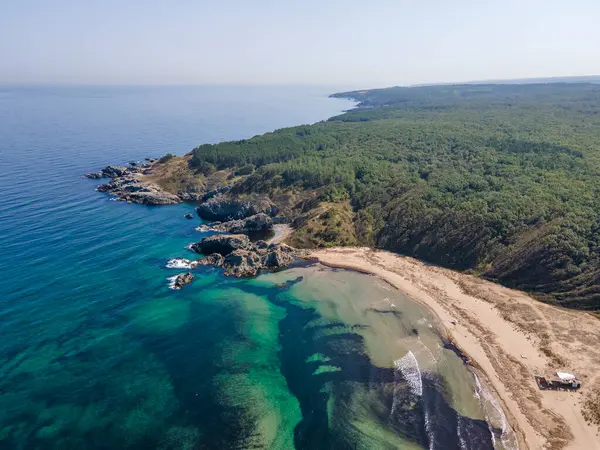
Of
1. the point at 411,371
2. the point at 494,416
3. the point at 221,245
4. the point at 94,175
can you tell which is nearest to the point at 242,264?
the point at 221,245

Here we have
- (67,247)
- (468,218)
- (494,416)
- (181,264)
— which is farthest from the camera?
(468,218)

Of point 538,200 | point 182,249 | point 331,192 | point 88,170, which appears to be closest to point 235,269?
point 182,249

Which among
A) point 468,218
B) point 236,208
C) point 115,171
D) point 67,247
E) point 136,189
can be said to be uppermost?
point 468,218

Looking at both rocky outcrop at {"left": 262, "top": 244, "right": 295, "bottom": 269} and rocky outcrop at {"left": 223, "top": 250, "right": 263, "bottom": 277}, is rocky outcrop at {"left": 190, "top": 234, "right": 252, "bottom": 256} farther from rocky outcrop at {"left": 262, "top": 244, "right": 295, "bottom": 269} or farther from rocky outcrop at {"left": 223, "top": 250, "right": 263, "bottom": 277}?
rocky outcrop at {"left": 262, "top": 244, "right": 295, "bottom": 269}

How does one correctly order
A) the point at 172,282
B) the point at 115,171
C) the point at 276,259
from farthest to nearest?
the point at 115,171 → the point at 276,259 → the point at 172,282

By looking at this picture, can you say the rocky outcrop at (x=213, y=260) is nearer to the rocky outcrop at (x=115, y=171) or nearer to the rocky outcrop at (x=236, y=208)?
the rocky outcrop at (x=236, y=208)

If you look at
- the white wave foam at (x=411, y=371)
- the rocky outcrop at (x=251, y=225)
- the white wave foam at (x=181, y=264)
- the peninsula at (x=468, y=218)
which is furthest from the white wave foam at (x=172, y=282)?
the white wave foam at (x=411, y=371)

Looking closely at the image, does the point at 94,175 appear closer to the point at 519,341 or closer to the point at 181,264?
the point at 181,264
